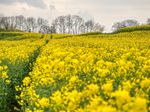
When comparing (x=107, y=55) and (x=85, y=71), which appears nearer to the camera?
(x=85, y=71)

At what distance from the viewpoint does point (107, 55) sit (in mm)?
15781

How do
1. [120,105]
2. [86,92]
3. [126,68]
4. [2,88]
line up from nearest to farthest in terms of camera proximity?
[120,105]
[86,92]
[126,68]
[2,88]

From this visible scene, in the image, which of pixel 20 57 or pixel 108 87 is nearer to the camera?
pixel 108 87

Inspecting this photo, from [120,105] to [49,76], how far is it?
5.31m

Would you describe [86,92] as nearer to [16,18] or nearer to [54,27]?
[54,27]

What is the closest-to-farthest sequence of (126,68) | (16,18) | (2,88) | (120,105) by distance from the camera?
1. (120,105)
2. (126,68)
3. (2,88)
4. (16,18)

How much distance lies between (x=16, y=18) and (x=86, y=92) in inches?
5803

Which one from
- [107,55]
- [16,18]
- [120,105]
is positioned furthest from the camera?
[16,18]

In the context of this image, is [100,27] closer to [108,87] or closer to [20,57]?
[20,57]

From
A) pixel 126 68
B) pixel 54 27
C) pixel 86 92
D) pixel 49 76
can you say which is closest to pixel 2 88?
pixel 49 76

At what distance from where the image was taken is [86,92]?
5801 millimetres

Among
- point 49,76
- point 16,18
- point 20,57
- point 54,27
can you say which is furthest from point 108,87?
point 16,18

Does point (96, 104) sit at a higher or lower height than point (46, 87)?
higher

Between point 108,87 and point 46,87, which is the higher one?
point 108,87
